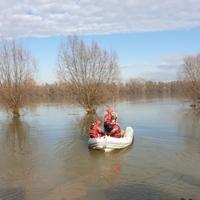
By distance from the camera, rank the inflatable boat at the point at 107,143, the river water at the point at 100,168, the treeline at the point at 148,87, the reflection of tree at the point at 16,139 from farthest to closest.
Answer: the treeline at the point at 148,87
the reflection of tree at the point at 16,139
the inflatable boat at the point at 107,143
the river water at the point at 100,168

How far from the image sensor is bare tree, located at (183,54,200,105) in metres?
51.5

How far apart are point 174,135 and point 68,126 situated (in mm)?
9827

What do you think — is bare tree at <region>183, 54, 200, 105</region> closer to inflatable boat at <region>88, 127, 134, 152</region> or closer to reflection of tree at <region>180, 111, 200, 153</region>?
reflection of tree at <region>180, 111, 200, 153</region>

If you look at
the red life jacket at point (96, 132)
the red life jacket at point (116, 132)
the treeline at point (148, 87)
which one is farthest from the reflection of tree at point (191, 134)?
the treeline at point (148, 87)

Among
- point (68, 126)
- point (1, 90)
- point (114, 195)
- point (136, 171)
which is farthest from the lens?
point (1, 90)

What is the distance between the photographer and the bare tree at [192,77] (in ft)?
169

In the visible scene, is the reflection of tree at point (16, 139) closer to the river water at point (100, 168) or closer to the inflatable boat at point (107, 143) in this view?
the river water at point (100, 168)

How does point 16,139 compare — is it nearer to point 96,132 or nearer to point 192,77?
point 96,132

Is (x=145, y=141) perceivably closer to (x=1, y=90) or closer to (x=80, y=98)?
(x=80, y=98)

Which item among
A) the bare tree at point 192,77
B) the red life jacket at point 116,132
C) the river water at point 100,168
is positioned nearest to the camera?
the river water at point 100,168

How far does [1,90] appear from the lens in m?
41.2

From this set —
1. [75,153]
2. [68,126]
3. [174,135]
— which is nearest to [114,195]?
[75,153]

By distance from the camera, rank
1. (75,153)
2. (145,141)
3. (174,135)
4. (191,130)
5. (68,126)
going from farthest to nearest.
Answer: (68,126) → (191,130) → (174,135) → (145,141) → (75,153)

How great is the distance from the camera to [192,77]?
53938 mm
